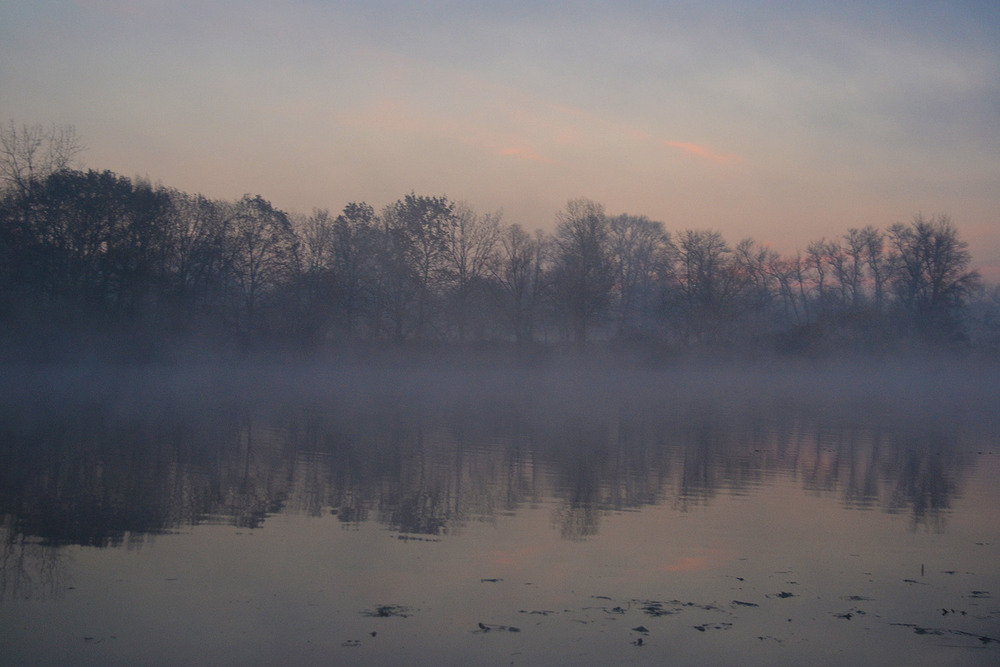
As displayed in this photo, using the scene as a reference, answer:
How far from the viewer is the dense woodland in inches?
1741

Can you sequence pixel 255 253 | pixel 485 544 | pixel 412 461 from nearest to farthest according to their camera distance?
Result: pixel 485 544 < pixel 412 461 < pixel 255 253

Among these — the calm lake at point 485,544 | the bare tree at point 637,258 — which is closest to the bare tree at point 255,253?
the bare tree at point 637,258

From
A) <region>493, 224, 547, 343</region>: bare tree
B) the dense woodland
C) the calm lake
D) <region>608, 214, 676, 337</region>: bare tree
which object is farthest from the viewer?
<region>608, 214, 676, 337</region>: bare tree

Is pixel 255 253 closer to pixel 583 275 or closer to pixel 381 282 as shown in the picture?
pixel 381 282

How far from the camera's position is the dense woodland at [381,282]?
44.2 meters

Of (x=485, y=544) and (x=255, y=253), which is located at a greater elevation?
(x=255, y=253)

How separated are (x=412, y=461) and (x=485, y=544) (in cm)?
625

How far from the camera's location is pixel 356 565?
8188 mm

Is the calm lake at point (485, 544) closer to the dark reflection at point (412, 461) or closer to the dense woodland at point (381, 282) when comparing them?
the dark reflection at point (412, 461)

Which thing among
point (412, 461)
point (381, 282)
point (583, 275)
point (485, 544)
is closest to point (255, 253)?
point (381, 282)

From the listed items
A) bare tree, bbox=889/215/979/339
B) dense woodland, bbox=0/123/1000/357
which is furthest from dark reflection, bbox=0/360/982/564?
bare tree, bbox=889/215/979/339

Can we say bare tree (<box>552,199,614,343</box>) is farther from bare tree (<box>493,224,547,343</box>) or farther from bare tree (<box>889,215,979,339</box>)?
bare tree (<box>889,215,979,339</box>)

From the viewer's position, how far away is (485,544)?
9250 mm

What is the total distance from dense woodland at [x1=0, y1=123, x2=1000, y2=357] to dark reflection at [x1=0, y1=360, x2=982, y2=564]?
17.2 m
